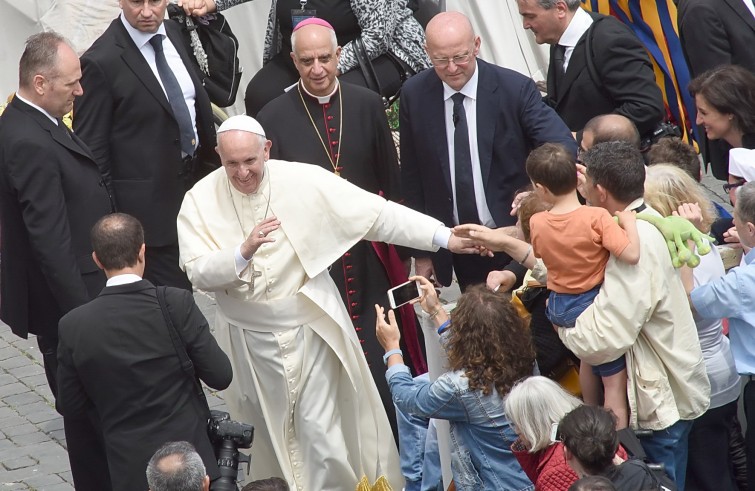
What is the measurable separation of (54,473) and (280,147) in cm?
211

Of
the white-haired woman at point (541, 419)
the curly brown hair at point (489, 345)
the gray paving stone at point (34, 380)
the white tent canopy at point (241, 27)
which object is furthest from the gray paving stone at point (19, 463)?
the white tent canopy at point (241, 27)

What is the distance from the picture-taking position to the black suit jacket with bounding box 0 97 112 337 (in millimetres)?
5688

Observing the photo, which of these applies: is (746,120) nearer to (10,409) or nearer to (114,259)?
(114,259)

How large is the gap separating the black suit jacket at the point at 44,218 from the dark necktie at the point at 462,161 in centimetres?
176

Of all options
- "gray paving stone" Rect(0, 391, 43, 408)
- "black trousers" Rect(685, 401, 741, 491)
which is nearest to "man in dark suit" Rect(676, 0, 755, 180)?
"black trousers" Rect(685, 401, 741, 491)

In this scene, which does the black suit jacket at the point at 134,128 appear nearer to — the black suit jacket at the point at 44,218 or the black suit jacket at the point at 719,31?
the black suit jacket at the point at 44,218

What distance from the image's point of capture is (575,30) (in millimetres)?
6582

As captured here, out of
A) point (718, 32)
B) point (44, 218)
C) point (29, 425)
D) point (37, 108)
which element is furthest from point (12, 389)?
point (718, 32)

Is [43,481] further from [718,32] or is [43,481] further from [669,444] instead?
[718,32]

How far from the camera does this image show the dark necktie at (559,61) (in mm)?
6664

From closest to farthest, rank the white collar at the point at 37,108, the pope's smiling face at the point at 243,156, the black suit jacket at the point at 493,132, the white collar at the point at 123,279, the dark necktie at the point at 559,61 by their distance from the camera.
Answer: the white collar at the point at 123,279 → the pope's smiling face at the point at 243,156 → the white collar at the point at 37,108 → the black suit jacket at the point at 493,132 → the dark necktie at the point at 559,61

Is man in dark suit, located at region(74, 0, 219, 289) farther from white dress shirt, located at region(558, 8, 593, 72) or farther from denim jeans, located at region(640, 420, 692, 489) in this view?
denim jeans, located at region(640, 420, 692, 489)

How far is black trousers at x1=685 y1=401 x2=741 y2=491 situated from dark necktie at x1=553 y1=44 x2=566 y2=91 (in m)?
2.28

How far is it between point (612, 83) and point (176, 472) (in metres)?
3.36
